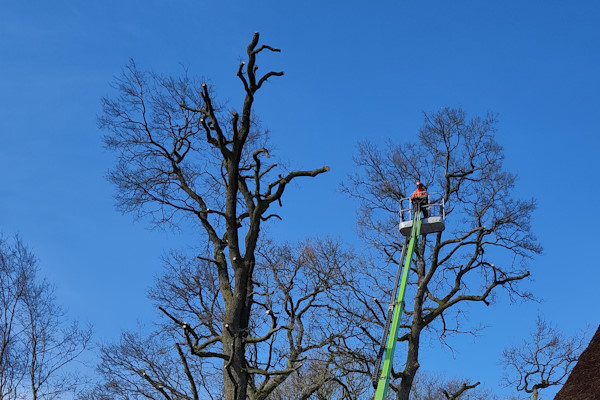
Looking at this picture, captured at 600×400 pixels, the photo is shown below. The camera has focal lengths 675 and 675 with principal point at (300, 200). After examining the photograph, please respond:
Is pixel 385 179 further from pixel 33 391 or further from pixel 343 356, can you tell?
pixel 33 391

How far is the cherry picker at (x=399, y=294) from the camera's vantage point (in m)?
11.3

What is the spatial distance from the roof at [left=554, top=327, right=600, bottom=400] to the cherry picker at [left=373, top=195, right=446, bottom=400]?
4.41m

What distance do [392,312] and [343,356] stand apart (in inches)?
170

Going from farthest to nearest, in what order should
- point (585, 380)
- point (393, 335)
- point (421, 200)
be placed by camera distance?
point (585, 380) < point (421, 200) < point (393, 335)

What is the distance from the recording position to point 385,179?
1792 cm

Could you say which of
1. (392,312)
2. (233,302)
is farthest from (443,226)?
(233,302)

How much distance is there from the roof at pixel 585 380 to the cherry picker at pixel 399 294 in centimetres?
441

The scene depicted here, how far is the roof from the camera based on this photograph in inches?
540

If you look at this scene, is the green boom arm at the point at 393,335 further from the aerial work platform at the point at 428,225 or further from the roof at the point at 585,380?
the roof at the point at 585,380

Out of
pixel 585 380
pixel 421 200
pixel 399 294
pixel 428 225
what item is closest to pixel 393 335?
pixel 399 294

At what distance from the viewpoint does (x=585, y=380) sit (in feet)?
46.0

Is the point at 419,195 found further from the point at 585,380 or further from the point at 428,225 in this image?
the point at 585,380

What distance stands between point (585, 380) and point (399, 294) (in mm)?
4975

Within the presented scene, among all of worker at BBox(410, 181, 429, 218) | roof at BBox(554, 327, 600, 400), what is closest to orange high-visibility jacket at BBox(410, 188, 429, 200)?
worker at BBox(410, 181, 429, 218)
